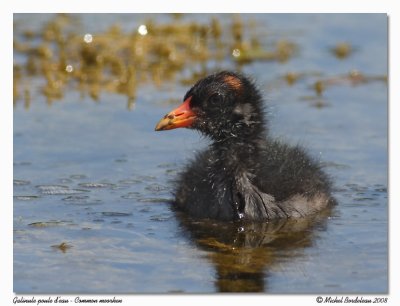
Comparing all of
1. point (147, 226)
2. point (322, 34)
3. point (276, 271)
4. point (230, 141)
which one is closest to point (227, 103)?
point (230, 141)

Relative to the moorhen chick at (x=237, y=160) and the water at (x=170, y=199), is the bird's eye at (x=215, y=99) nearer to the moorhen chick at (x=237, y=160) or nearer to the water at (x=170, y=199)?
the moorhen chick at (x=237, y=160)

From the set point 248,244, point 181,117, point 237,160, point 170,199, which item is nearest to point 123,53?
point 170,199

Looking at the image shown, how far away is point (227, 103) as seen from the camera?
9.93m

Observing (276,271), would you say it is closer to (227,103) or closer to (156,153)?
(227,103)

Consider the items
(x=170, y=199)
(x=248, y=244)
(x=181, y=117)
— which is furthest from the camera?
(x=170, y=199)

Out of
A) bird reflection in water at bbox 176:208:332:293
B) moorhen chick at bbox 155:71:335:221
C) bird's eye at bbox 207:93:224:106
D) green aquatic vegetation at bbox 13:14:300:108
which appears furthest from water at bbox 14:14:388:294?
bird's eye at bbox 207:93:224:106

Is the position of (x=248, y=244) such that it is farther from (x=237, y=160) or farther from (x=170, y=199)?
(x=170, y=199)

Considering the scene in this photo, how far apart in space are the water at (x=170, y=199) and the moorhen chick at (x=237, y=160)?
19 centimetres

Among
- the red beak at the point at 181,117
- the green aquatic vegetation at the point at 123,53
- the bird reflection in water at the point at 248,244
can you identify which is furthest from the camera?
the green aquatic vegetation at the point at 123,53

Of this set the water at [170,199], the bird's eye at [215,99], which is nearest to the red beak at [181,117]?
the bird's eye at [215,99]

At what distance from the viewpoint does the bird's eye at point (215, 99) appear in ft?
32.5

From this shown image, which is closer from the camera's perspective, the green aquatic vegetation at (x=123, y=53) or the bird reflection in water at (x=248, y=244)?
the bird reflection in water at (x=248, y=244)

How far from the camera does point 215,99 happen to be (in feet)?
32.6

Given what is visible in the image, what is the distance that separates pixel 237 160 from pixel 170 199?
108 cm
